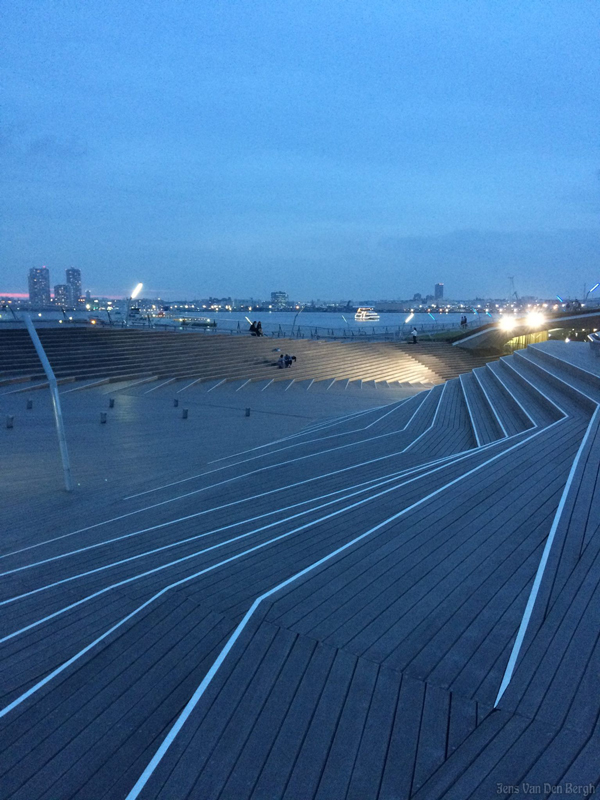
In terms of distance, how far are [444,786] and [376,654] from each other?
87 cm

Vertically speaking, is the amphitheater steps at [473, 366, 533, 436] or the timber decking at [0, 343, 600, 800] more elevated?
the amphitheater steps at [473, 366, 533, 436]

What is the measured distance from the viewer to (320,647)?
331 cm

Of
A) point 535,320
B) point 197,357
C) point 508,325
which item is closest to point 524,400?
point 197,357

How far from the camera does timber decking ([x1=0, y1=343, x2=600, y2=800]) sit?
8.48ft

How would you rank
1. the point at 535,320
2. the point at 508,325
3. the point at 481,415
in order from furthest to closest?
1. the point at 508,325
2. the point at 535,320
3. the point at 481,415

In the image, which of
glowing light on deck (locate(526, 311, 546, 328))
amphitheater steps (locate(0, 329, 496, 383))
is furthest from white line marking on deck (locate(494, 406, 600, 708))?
glowing light on deck (locate(526, 311, 546, 328))

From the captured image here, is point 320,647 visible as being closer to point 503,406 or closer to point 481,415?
point 481,415

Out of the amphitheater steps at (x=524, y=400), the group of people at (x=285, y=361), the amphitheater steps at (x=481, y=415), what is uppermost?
the group of people at (x=285, y=361)

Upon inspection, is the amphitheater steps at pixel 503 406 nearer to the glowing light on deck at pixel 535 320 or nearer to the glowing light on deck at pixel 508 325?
the glowing light on deck at pixel 535 320

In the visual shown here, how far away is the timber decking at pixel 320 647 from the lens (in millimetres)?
2586

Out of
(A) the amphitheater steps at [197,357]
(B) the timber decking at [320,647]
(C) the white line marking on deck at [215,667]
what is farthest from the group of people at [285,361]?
(C) the white line marking on deck at [215,667]

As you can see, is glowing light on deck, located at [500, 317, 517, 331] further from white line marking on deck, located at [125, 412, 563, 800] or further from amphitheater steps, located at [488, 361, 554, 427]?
white line marking on deck, located at [125, 412, 563, 800]

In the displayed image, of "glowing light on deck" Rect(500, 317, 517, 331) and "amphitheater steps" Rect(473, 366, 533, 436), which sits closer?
"amphitheater steps" Rect(473, 366, 533, 436)

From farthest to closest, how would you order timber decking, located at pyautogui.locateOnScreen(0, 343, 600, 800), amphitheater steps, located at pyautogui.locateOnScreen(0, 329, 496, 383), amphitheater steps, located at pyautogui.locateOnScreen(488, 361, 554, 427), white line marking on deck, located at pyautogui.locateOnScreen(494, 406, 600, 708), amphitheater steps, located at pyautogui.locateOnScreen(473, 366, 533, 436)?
amphitheater steps, located at pyautogui.locateOnScreen(0, 329, 496, 383) < amphitheater steps, located at pyautogui.locateOnScreen(473, 366, 533, 436) < amphitheater steps, located at pyautogui.locateOnScreen(488, 361, 554, 427) < white line marking on deck, located at pyautogui.locateOnScreen(494, 406, 600, 708) < timber decking, located at pyautogui.locateOnScreen(0, 343, 600, 800)
